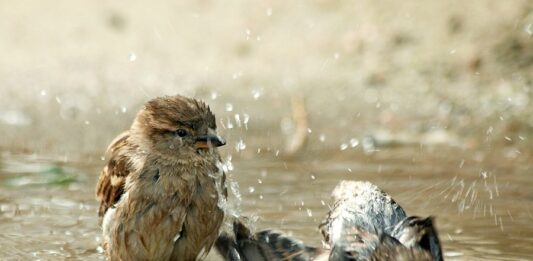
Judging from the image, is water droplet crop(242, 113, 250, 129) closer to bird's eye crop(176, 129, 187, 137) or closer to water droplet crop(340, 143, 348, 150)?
water droplet crop(340, 143, 348, 150)

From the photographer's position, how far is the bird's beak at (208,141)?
245 inches

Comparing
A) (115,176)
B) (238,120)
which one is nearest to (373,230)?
Result: (115,176)

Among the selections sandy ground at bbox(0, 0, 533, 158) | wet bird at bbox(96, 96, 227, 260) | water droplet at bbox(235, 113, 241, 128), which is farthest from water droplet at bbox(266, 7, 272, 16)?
wet bird at bbox(96, 96, 227, 260)

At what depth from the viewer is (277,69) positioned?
35.6 feet

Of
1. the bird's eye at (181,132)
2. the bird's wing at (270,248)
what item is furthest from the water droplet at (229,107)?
the bird's wing at (270,248)

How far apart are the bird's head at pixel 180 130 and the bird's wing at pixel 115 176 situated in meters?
0.13

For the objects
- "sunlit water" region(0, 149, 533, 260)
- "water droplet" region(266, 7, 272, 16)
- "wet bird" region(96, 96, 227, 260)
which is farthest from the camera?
"water droplet" region(266, 7, 272, 16)

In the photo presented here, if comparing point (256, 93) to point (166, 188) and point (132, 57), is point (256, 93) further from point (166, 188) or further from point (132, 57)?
point (166, 188)

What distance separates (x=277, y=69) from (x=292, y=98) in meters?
0.57

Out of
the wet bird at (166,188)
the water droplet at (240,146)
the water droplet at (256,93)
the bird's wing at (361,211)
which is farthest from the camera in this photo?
the water droplet at (256,93)

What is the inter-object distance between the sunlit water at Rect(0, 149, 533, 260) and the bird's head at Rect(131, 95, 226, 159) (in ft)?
2.40

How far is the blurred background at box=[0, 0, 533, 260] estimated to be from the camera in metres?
7.72

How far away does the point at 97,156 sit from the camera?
923cm

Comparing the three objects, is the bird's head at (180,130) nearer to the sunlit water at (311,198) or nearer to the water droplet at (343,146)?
the sunlit water at (311,198)
